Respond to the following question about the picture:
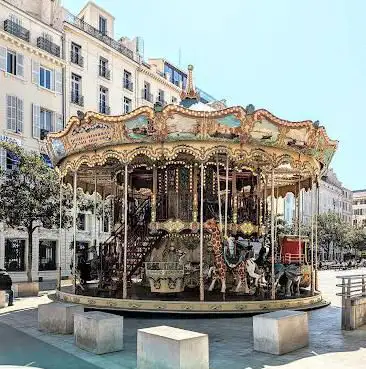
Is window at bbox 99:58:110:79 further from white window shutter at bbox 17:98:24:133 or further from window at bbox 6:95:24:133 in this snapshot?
window at bbox 6:95:24:133

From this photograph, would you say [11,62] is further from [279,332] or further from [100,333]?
[279,332]

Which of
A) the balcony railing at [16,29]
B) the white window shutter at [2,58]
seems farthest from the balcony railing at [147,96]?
the white window shutter at [2,58]

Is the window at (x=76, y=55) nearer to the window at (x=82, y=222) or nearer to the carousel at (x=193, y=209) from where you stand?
the window at (x=82, y=222)

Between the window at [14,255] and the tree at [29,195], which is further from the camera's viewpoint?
the window at [14,255]

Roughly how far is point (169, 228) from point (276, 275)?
12.2 ft

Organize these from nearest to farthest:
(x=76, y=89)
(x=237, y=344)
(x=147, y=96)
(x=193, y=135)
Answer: (x=237, y=344) → (x=193, y=135) → (x=76, y=89) → (x=147, y=96)

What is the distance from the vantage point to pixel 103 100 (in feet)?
126

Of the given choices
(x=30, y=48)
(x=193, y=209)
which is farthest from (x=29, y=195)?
(x=30, y=48)

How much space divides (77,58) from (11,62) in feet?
19.5

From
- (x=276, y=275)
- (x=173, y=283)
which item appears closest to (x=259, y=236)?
(x=276, y=275)

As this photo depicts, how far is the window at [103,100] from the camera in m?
38.0

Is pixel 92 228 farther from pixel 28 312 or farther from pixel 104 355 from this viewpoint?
pixel 104 355

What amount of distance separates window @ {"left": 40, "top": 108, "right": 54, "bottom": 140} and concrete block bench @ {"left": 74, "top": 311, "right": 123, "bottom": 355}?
24686 millimetres

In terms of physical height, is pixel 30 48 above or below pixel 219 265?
above
